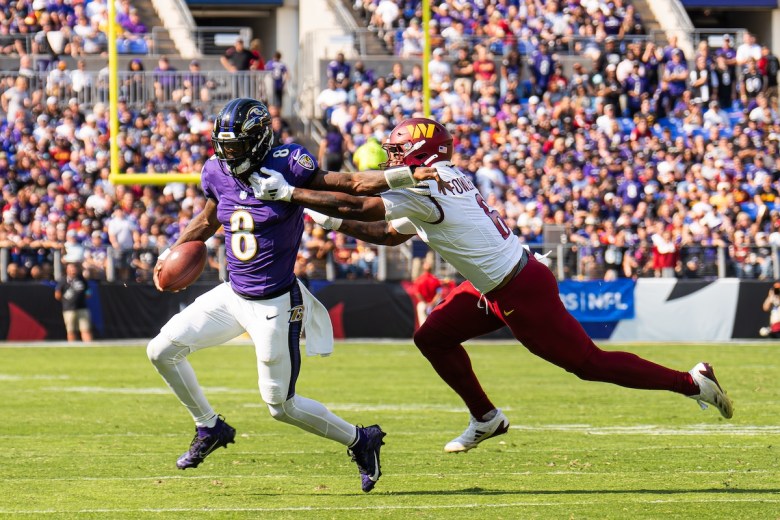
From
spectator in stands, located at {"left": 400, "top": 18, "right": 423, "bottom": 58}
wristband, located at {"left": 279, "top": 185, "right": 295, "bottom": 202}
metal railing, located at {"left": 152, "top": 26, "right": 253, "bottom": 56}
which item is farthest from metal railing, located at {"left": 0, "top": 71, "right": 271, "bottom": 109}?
wristband, located at {"left": 279, "top": 185, "right": 295, "bottom": 202}

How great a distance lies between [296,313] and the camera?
6.75 meters

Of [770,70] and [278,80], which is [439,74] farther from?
[770,70]

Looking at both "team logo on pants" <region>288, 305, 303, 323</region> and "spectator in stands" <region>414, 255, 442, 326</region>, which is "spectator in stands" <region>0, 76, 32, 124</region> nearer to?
"spectator in stands" <region>414, 255, 442, 326</region>

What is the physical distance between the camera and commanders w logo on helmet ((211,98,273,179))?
256 inches

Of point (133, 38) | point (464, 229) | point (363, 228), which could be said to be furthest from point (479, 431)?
point (133, 38)

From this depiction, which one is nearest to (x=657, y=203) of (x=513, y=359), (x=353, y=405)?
(x=513, y=359)

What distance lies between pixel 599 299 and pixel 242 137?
13876mm

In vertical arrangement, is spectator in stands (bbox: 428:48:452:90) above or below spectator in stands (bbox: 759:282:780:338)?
above

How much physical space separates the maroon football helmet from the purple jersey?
52 centimetres

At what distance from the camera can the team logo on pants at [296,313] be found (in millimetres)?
6730

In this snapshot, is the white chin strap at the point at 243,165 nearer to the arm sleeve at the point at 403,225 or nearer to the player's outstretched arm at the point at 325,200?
the player's outstretched arm at the point at 325,200

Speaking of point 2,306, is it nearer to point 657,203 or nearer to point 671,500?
point 657,203

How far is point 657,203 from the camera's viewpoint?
2228 centimetres

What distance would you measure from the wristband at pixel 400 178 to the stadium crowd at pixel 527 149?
1265cm
